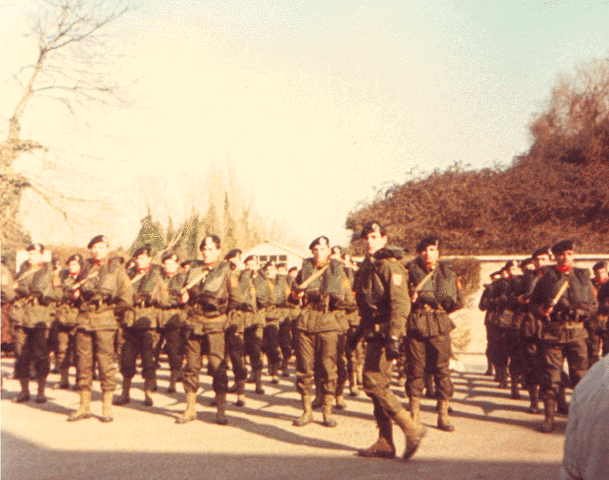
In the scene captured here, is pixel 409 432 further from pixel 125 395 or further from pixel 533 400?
pixel 125 395

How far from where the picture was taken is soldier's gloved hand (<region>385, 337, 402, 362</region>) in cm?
665

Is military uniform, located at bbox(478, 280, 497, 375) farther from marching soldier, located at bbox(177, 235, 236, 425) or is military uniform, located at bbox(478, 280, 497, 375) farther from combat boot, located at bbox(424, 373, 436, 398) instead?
marching soldier, located at bbox(177, 235, 236, 425)

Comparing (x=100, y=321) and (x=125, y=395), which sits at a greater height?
(x=100, y=321)

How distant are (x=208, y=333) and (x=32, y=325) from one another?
10.5 ft

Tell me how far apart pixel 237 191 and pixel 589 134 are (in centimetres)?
1886

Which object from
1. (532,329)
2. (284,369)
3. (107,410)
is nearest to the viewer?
(107,410)

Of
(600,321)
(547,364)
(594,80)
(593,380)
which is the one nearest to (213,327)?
(547,364)

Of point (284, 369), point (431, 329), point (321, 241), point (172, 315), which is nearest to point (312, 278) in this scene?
point (321, 241)

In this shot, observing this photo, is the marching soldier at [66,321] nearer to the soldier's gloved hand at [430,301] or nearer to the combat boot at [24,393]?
the combat boot at [24,393]

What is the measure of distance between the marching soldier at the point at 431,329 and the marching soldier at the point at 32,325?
5.37 m

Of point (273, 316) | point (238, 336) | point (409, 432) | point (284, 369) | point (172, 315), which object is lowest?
point (284, 369)

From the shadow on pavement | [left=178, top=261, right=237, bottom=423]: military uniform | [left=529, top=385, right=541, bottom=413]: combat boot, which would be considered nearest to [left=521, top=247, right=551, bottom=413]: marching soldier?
[left=529, top=385, right=541, bottom=413]: combat boot

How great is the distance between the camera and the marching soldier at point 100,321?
914cm

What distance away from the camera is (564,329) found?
8.37m
